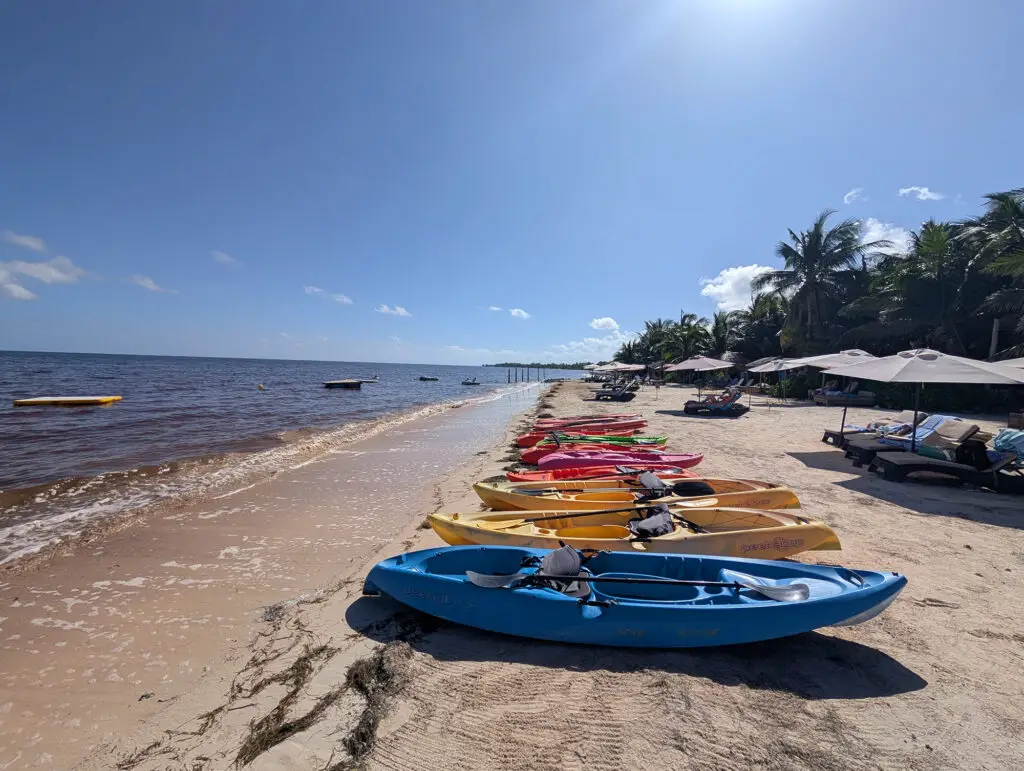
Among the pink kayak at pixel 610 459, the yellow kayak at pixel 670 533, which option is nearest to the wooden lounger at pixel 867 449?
the pink kayak at pixel 610 459

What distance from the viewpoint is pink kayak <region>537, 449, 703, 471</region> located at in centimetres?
830

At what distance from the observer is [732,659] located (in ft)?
9.95

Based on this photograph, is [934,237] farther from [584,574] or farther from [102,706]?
[102,706]

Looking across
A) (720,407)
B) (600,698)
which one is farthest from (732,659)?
(720,407)

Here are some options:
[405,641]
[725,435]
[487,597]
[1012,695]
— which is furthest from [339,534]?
[725,435]

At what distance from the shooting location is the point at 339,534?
235 inches

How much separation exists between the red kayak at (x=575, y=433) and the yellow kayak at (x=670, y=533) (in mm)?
6556

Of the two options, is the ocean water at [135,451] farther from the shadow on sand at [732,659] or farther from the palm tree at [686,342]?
the palm tree at [686,342]

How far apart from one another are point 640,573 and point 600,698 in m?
1.27

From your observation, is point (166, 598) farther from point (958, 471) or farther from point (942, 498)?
point (958, 471)

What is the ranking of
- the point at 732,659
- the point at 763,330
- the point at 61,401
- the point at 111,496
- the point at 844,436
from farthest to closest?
the point at 763,330
the point at 61,401
the point at 844,436
the point at 111,496
the point at 732,659

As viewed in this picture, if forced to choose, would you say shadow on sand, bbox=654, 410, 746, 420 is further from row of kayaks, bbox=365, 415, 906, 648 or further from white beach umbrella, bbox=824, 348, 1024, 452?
row of kayaks, bbox=365, 415, 906, 648

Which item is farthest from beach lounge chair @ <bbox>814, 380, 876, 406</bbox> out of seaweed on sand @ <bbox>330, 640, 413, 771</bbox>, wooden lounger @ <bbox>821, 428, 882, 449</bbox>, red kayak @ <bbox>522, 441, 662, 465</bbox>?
seaweed on sand @ <bbox>330, 640, 413, 771</bbox>

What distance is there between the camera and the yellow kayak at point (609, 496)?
5.40 metres
